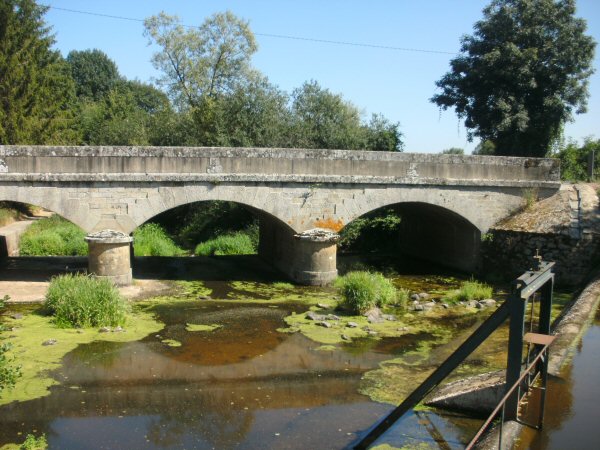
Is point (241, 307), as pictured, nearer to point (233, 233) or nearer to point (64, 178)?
point (64, 178)

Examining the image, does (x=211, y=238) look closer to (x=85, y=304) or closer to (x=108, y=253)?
(x=108, y=253)

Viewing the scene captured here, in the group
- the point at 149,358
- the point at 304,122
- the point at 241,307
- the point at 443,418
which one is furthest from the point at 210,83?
the point at 443,418

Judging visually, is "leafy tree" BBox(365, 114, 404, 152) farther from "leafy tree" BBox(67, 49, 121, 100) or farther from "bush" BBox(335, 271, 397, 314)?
"leafy tree" BBox(67, 49, 121, 100)

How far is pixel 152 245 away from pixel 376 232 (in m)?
8.14

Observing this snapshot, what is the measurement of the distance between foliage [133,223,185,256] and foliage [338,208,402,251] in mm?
6217

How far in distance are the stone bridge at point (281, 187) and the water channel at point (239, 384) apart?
92.2 inches

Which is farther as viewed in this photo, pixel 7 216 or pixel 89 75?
pixel 89 75

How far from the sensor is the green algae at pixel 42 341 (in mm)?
8116

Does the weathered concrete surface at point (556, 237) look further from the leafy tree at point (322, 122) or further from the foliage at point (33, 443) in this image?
the foliage at point (33, 443)

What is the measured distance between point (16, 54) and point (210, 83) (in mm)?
8637

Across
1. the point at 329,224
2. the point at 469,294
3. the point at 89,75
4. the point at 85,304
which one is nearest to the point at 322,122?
the point at 329,224

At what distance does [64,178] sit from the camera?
13625mm

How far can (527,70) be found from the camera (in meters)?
21.3

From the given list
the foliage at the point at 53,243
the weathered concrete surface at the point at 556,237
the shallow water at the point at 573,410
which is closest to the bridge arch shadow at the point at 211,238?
the foliage at the point at 53,243
